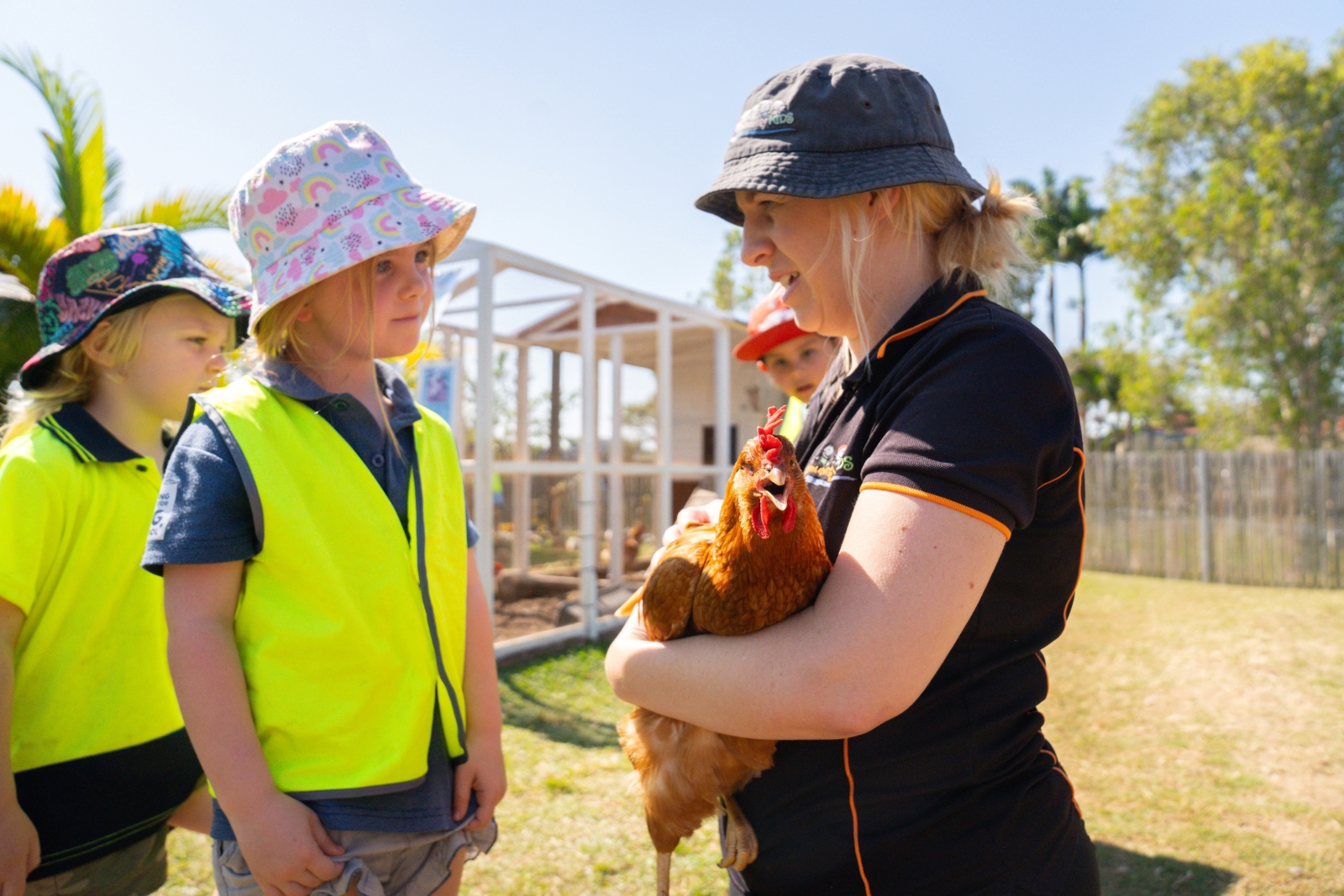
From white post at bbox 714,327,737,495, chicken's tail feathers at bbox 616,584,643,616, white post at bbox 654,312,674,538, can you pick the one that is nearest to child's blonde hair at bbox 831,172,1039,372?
chicken's tail feathers at bbox 616,584,643,616

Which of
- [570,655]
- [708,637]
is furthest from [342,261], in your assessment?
[570,655]

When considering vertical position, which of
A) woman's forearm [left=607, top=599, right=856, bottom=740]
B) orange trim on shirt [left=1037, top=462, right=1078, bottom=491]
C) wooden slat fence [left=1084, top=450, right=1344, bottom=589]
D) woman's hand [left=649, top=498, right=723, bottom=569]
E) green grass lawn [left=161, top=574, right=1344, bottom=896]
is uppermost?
orange trim on shirt [left=1037, top=462, right=1078, bottom=491]

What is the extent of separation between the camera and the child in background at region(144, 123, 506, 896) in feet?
4.42

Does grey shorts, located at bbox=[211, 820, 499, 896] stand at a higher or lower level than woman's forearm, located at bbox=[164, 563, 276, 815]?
lower

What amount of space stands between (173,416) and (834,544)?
74.1 inches

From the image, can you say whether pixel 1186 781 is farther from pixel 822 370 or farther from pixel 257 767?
pixel 257 767

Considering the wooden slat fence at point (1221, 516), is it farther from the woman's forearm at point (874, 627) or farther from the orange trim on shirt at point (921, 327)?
the woman's forearm at point (874, 627)

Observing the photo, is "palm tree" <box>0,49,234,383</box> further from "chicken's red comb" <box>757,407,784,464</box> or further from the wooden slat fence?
the wooden slat fence

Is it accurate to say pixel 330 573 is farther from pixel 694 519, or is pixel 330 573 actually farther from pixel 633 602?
pixel 694 519

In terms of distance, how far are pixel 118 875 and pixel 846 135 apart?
2.38 m

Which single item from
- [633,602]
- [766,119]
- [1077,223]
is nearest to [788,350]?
[633,602]

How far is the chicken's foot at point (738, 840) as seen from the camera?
1368 millimetres

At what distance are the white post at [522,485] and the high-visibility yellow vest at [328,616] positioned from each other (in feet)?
21.9

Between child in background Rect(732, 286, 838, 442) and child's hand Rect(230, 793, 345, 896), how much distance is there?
2.70m
